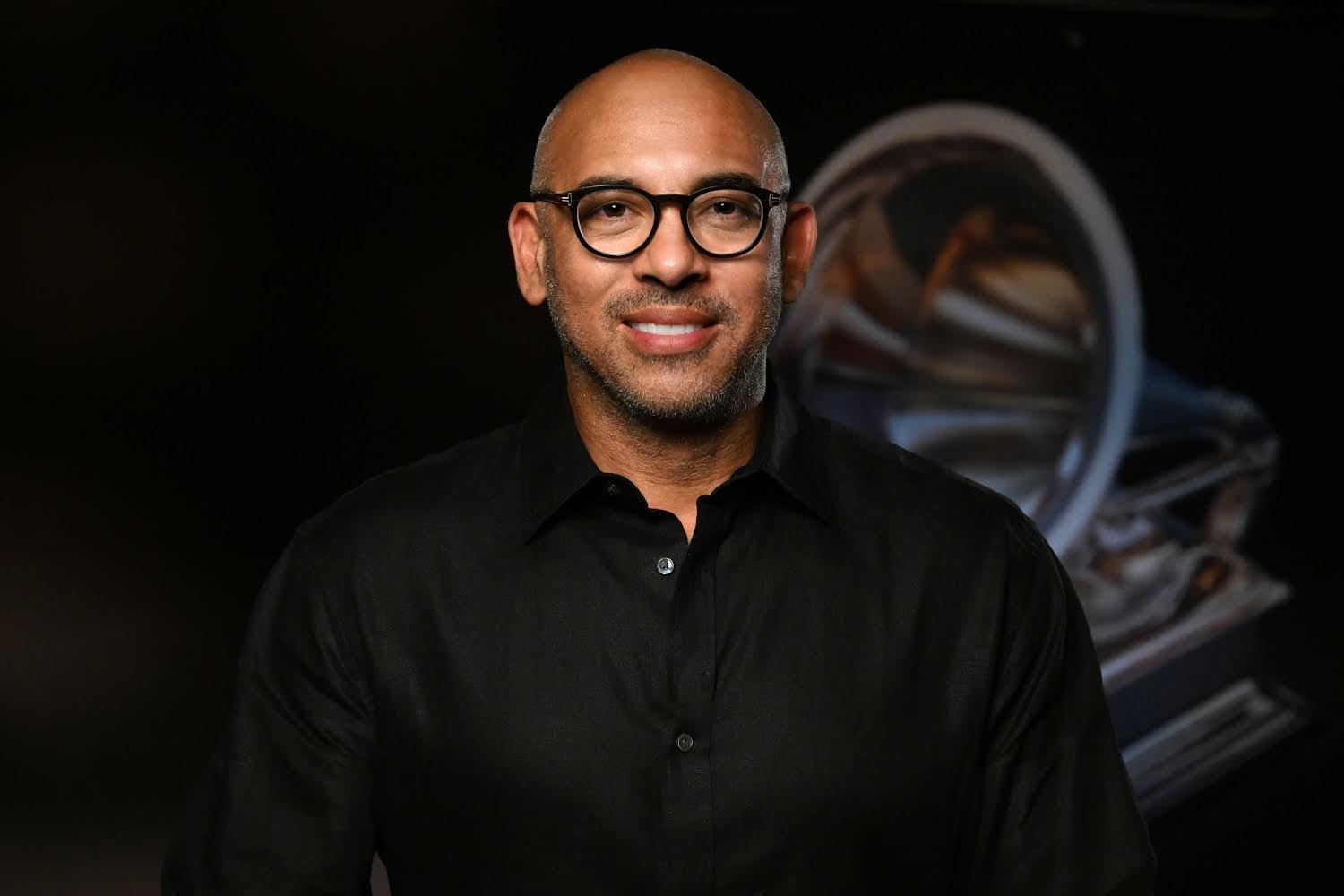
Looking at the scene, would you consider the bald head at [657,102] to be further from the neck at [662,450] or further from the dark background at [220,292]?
the dark background at [220,292]

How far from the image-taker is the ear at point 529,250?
152 cm

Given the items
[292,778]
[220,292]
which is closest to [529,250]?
[292,778]

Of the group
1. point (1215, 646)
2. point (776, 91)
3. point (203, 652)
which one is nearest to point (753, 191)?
point (776, 91)

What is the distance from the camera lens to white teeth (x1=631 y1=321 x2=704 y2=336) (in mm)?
1387

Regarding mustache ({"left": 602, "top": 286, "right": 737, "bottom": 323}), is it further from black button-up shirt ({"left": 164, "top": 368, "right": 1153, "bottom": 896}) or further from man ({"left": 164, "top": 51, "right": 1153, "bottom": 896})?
black button-up shirt ({"left": 164, "top": 368, "right": 1153, "bottom": 896})

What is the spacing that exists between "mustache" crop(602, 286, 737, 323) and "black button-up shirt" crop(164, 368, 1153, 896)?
0.17 metres

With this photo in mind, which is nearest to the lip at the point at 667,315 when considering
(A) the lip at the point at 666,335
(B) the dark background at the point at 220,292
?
(A) the lip at the point at 666,335

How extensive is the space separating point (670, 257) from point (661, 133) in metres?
0.13

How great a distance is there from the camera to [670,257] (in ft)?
4.48

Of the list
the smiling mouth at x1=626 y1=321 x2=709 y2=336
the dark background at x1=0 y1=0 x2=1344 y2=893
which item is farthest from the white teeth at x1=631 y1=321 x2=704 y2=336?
the dark background at x1=0 y1=0 x2=1344 y2=893

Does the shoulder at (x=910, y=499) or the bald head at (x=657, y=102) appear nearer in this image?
the bald head at (x=657, y=102)

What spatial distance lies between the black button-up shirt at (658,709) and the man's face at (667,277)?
0.37ft

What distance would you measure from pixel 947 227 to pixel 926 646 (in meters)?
1.27

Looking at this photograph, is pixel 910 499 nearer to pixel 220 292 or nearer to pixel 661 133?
pixel 661 133
